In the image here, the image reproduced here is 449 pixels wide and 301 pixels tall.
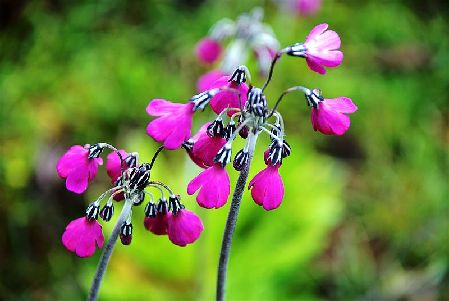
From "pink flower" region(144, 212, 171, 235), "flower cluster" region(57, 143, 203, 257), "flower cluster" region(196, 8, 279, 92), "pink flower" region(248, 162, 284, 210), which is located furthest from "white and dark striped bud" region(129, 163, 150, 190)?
"flower cluster" region(196, 8, 279, 92)

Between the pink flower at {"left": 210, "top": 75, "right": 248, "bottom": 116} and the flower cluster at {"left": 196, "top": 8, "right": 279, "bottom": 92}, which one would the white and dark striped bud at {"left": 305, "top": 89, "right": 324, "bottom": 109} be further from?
the flower cluster at {"left": 196, "top": 8, "right": 279, "bottom": 92}

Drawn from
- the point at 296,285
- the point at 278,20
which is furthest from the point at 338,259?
the point at 278,20

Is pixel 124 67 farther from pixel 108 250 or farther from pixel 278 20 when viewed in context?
pixel 108 250

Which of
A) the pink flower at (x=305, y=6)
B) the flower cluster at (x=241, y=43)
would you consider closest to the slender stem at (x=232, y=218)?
the flower cluster at (x=241, y=43)

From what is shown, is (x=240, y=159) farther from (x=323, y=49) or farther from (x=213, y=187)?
(x=323, y=49)

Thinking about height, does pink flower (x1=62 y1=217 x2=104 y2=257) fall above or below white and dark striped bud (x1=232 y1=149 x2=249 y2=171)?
below
